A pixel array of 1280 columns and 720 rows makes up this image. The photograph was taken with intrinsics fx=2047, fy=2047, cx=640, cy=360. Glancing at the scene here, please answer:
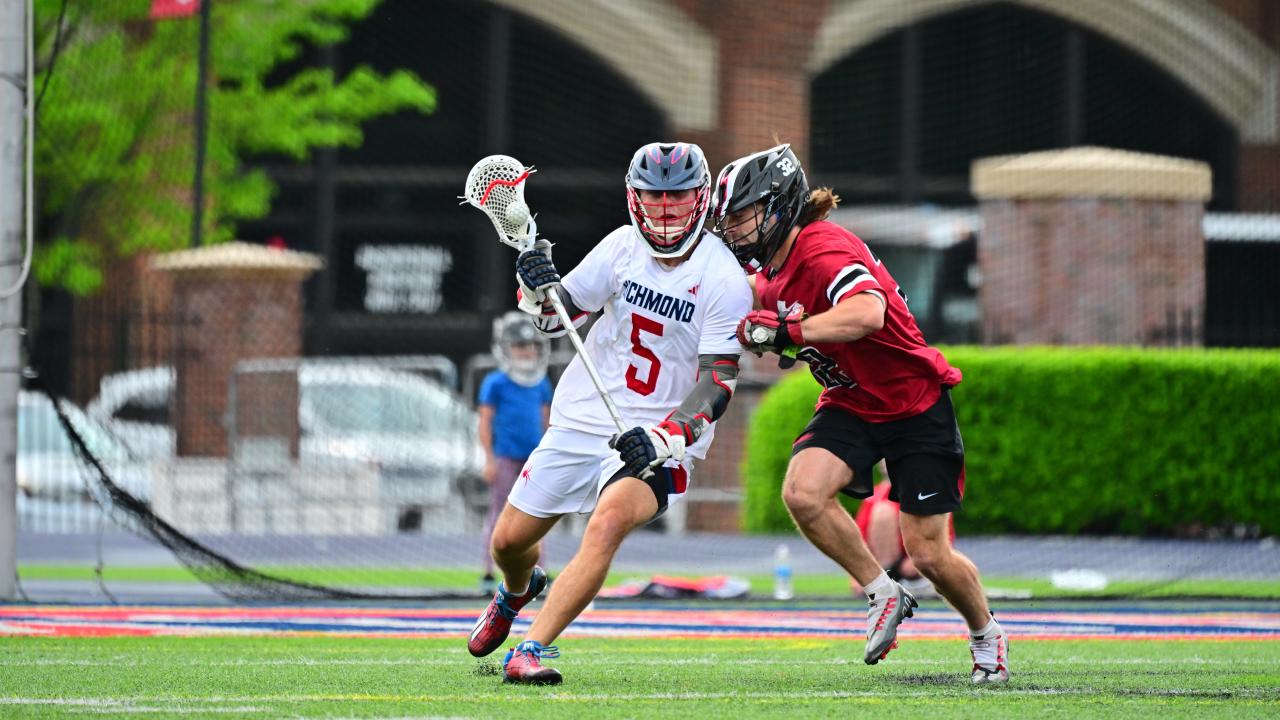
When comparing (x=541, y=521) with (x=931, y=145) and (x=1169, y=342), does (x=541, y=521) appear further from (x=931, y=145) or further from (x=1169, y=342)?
(x=931, y=145)

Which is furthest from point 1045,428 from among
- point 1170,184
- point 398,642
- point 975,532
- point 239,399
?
point 398,642

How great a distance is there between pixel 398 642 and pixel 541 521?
186 cm

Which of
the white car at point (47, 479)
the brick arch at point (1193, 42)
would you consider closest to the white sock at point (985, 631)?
the white car at point (47, 479)

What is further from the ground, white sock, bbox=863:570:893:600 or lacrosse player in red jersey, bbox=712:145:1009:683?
lacrosse player in red jersey, bbox=712:145:1009:683

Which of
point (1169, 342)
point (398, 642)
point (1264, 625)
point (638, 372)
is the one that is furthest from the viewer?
point (1169, 342)

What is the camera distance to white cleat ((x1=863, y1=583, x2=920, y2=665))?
7199 mm

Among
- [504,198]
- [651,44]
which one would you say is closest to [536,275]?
[504,198]

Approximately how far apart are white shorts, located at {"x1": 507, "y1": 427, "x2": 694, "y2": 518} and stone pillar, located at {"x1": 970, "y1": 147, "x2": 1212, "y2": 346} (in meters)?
10.9

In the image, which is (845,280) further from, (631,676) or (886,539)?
(886,539)

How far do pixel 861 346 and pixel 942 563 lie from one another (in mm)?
816

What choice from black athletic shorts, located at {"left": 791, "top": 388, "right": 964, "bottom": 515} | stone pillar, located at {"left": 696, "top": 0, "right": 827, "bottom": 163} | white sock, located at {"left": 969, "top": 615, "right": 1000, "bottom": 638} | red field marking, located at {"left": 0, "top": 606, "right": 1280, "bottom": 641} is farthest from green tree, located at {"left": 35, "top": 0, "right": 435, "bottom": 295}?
white sock, located at {"left": 969, "top": 615, "right": 1000, "bottom": 638}

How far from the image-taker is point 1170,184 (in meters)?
17.8

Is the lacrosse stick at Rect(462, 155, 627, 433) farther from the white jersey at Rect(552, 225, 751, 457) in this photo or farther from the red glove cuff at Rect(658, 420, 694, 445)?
the red glove cuff at Rect(658, 420, 694, 445)

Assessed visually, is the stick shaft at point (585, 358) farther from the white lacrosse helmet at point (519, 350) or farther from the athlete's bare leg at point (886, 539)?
the white lacrosse helmet at point (519, 350)
